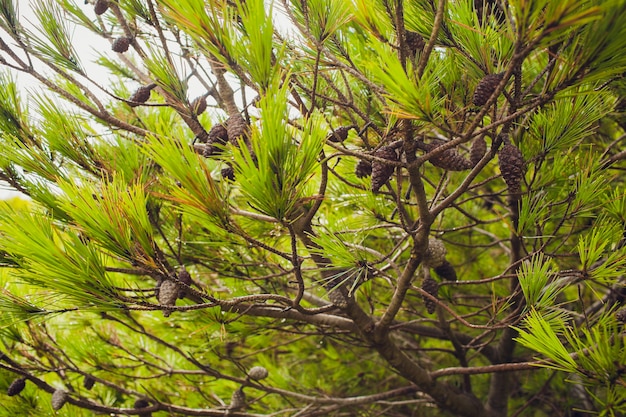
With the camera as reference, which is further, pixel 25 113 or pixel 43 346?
pixel 43 346

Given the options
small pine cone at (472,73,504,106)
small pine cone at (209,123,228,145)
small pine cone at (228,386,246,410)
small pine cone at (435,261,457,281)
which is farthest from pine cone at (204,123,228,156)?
small pine cone at (228,386,246,410)

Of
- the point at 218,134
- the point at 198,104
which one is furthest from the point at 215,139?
the point at 198,104

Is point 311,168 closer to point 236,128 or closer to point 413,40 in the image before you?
point 236,128

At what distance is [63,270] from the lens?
52 centimetres

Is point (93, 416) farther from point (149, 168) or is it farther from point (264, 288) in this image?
point (149, 168)

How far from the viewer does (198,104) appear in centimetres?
75

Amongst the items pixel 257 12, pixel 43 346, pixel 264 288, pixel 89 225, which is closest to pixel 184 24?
pixel 257 12

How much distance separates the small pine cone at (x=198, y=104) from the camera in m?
0.75

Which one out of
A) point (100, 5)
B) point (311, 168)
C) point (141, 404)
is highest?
point (100, 5)

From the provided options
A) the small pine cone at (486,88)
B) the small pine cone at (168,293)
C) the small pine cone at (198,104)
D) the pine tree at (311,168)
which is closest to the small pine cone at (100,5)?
the pine tree at (311,168)

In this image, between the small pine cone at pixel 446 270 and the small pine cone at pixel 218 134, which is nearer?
the small pine cone at pixel 218 134

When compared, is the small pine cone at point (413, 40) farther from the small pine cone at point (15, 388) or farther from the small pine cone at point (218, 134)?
the small pine cone at point (15, 388)

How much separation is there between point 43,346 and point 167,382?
380 millimetres

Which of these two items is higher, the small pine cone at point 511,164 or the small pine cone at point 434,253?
the small pine cone at point 511,164
